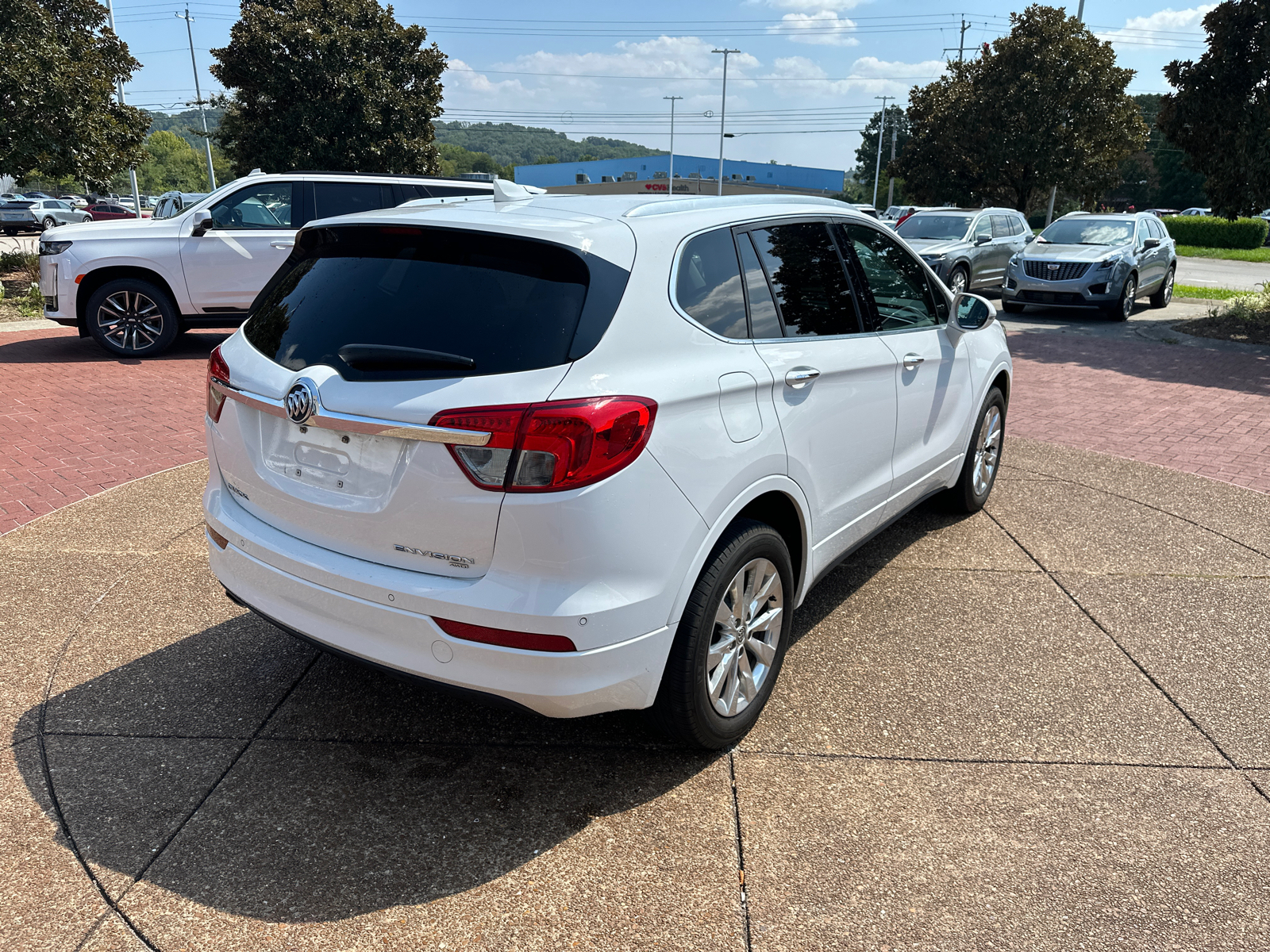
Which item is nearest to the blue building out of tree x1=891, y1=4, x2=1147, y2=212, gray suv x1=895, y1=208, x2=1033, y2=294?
tree x1=891, y1=4, x2=1147, y2=212

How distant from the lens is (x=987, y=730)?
11.3ft

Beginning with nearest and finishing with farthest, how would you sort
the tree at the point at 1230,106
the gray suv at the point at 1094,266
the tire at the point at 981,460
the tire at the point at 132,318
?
the tire at the point at 981,460 → the tire at the point at 132,318 → the tree at the point at 1230,106 → the gray suv at the point at 1094,266

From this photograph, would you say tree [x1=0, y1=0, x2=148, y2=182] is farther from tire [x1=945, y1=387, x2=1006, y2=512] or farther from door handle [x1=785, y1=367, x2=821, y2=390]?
door handle [x1=785, y1=367, x2=821, y2=390]

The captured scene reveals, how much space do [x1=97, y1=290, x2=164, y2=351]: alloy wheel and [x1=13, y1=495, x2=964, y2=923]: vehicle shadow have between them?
774 cm

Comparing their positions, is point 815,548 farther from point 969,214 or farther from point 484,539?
point 969,214

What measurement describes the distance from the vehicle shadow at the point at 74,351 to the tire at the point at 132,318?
143 millimetres

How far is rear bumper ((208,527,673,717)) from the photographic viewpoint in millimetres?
2596

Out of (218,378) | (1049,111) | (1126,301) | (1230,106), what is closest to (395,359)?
(218,378)

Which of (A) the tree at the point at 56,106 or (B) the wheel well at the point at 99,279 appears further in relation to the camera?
(A) the tree at the point at 56,106

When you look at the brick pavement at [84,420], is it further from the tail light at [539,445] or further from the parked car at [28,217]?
the parked car at [28,217]

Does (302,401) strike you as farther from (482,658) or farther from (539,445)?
(482,658)

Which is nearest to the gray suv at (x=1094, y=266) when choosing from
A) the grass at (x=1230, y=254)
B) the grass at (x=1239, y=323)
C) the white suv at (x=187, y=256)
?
the grass at (x=1239, y=323)

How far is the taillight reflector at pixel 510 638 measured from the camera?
8.36 ft

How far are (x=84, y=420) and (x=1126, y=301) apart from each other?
15168mm
